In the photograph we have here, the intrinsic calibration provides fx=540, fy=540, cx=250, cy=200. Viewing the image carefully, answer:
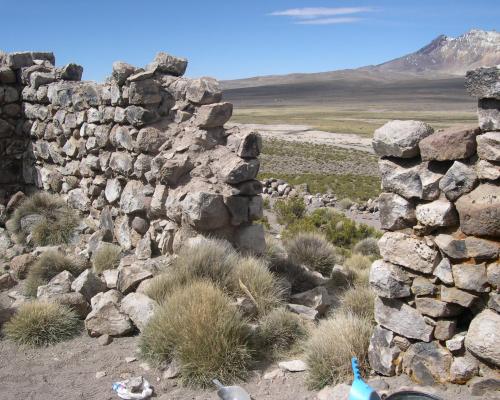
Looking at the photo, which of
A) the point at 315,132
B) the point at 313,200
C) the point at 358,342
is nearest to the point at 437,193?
the point at 358,342

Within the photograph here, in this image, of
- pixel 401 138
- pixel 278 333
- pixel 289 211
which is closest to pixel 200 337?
pixel 278 333

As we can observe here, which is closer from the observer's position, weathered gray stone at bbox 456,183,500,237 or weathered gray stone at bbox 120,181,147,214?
weathered gray stone at bbox 456,183,500,237

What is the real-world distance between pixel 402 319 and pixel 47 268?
5.00 meters

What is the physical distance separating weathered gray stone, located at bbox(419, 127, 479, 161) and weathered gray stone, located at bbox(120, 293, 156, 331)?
10.9 feet

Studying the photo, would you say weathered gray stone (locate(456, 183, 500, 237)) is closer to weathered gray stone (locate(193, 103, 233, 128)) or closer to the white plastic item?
the white plastic item

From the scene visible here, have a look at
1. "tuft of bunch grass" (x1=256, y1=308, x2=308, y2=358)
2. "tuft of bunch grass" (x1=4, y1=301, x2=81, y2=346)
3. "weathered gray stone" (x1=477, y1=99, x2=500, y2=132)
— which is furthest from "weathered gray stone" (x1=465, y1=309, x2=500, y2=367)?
"tuft of bunch grass" (x1=4, y1=301, x2=81, y2=346)

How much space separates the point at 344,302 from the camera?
645 cm

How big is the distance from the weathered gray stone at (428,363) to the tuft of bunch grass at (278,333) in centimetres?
144

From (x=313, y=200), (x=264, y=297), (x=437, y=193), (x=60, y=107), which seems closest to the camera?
(x=437, y=193)

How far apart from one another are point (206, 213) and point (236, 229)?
75 centimetres

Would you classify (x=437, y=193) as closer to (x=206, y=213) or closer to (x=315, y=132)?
(x=206, y=213)

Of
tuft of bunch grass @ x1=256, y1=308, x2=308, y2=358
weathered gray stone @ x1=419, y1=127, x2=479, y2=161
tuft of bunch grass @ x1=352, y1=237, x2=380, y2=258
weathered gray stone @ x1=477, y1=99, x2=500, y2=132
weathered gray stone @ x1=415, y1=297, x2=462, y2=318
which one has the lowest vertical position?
tuft of bunch grass @ x1=352, y1=237, x2=380, y2=258

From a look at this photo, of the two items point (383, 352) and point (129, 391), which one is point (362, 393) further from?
point (129, 391)

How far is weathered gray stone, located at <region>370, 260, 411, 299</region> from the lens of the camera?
180 inches
